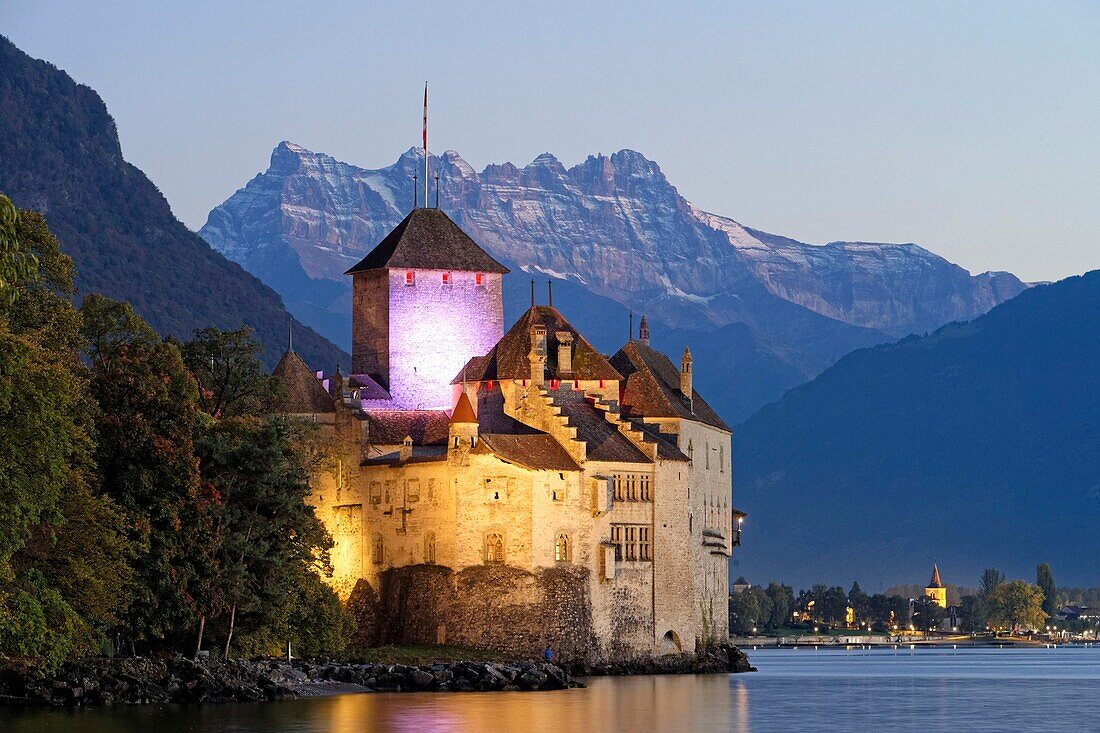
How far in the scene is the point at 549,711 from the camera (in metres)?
80.3

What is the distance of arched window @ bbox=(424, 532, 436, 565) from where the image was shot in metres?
104

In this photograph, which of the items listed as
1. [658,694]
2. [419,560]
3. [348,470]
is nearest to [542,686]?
[658,694]

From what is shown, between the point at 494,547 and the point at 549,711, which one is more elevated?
the point at 494,547

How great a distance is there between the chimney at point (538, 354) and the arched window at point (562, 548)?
8.88m

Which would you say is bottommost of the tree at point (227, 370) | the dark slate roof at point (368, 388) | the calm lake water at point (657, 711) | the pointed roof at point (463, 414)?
the calm lake water at point (657, 711)

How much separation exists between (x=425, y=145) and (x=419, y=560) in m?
29.8

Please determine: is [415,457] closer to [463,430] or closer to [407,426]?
[463,430]

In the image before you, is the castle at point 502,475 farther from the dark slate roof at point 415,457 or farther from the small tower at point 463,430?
the dark slate roof at point 415,457

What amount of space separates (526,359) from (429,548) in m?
12.2

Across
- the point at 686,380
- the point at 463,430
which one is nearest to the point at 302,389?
the point at 463,430

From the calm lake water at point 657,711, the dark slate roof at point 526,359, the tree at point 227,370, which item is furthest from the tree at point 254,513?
the dark slate roof at point 526,359

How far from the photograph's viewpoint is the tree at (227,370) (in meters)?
99.0

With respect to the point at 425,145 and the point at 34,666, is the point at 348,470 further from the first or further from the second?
the point at 34,666

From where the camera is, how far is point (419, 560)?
104688 mm
